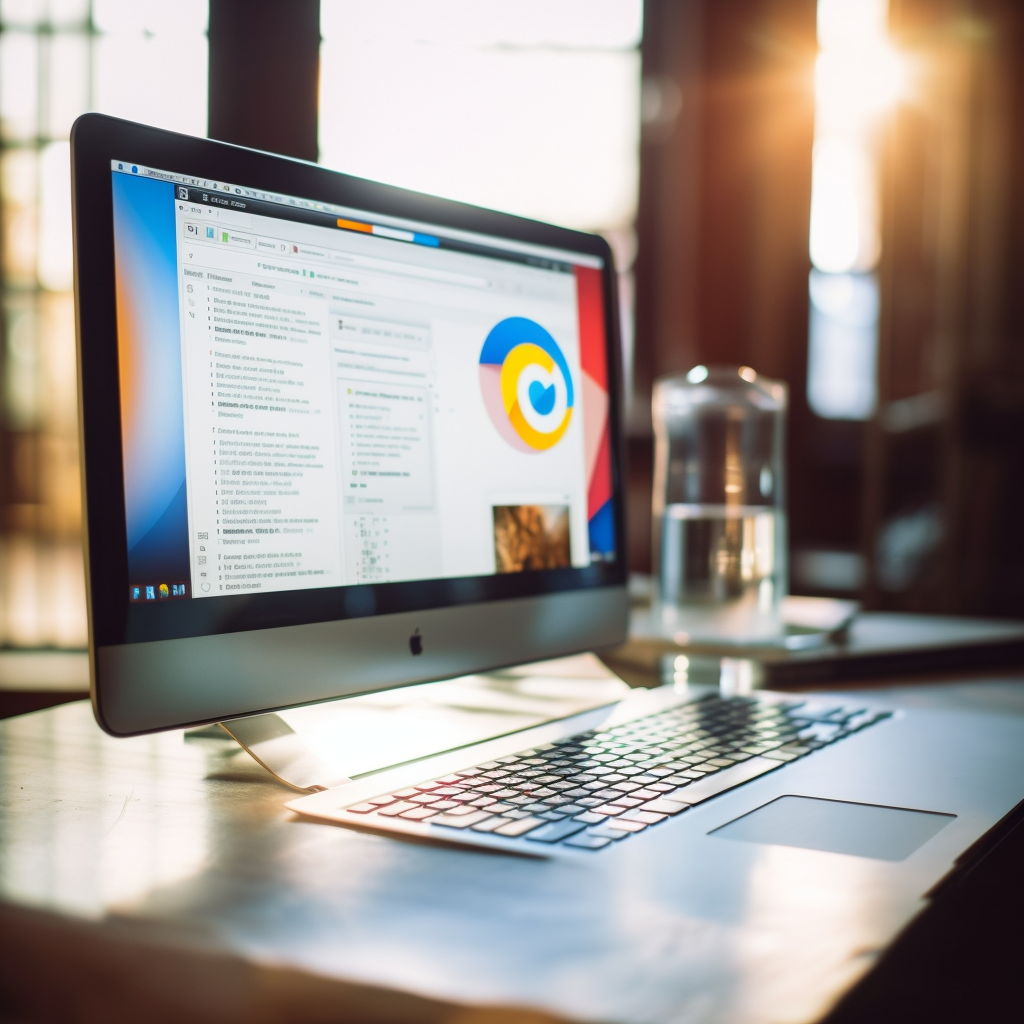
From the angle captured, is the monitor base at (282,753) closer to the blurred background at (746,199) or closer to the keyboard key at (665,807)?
the keyboard key at (665,807)

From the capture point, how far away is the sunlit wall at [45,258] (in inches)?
107

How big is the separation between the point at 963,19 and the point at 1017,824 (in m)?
3.27

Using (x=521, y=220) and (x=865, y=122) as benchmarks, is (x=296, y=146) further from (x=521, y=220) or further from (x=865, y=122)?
(x=865, y=122)

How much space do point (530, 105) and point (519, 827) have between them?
252cm

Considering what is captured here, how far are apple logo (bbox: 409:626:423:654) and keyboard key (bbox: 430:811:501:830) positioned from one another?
8.8 inches

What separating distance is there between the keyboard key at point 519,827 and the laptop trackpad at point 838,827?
0.28 ft

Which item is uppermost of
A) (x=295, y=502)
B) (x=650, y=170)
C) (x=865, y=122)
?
(x=865, y=122)

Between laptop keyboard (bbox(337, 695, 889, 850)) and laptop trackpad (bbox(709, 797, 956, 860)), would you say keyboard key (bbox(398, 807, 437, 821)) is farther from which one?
laptop trackpad (bbox(709, 797, 956, 860))

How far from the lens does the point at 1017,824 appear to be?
550mm

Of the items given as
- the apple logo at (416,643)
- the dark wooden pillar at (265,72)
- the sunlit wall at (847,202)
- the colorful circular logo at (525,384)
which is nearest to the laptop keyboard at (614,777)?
the apple logo at (416,643)

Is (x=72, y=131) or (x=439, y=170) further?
(x=439, y=170)

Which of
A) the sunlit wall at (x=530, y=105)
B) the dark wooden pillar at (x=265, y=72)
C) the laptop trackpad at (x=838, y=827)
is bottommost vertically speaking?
the laptop trackpad at (x=838, y=827)

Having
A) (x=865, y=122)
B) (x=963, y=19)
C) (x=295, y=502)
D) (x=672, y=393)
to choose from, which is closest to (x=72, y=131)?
(x=295, y=502)

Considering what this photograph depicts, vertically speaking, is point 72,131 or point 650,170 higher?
point 650,170
